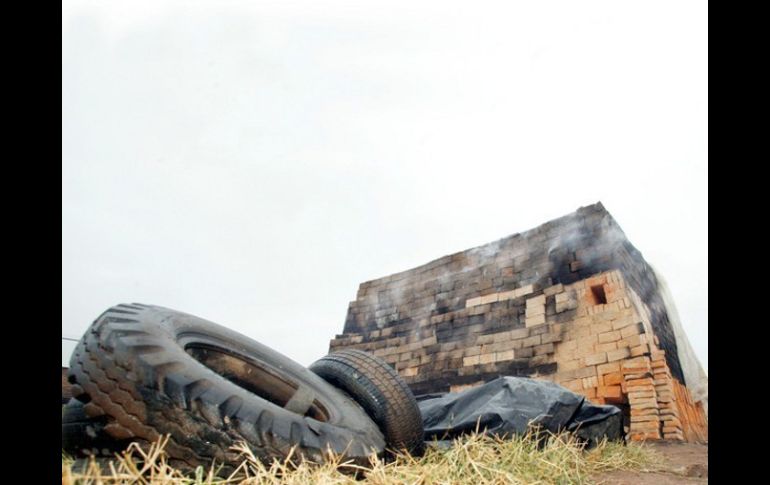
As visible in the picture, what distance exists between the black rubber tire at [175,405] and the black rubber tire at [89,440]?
0.06 meters

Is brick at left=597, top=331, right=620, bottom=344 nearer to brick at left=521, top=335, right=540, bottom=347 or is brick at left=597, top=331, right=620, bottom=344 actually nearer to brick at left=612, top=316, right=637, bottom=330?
brick at left=612, top=316, right=637, bottom=330

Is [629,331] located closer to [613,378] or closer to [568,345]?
[613,378]

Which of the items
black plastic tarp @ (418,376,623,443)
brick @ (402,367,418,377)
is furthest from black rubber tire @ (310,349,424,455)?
brick @ (402,367,418,377)

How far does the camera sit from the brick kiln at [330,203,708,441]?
7.21 m

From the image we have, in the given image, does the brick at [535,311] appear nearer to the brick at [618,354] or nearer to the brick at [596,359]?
the brick at [596,359]

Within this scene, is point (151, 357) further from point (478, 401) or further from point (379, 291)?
point (379, 291)

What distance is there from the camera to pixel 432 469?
94.7 inches

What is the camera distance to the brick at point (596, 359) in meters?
7.57

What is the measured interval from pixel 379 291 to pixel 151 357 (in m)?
9.90

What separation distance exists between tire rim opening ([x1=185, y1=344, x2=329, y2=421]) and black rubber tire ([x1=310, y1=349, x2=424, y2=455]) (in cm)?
54

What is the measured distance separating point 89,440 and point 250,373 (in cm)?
124

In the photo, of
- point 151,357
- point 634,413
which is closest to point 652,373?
point 634,413

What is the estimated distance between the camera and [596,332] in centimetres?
782

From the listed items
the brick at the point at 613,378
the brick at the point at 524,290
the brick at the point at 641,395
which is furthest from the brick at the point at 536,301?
the brick at the point at 641,395
